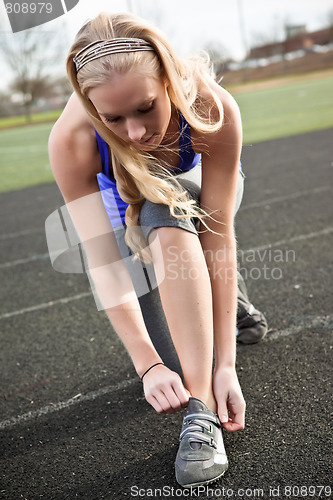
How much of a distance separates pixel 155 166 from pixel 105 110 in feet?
1.22

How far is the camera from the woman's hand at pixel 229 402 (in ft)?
6.41

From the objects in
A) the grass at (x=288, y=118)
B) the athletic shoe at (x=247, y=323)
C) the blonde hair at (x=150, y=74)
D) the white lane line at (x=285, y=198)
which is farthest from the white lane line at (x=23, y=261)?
the grass at (x=288, y=118)

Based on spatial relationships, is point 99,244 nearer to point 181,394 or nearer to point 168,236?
point 168,236

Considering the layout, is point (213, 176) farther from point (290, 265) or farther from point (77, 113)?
point (290, 265)

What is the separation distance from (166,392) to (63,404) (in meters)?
0.86

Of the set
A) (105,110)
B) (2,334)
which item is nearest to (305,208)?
(2,334)

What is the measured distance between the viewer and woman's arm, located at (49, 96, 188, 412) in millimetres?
1944

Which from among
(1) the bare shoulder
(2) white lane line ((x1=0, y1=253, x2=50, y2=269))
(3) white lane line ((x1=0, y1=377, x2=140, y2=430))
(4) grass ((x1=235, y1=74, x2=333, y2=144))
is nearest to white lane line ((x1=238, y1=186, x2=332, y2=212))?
(2) white lane line ((x1=0, y1=253, x2=50, y2=269))

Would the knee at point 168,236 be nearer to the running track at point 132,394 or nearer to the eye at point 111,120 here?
the eye at point 111,120

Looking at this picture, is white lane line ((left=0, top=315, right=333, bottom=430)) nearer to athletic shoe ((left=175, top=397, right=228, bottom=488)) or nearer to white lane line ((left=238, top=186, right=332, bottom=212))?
athletic shoe ((left=175, top=397, right=228, bottom=488))

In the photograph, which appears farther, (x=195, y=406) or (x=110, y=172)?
(x=110, y=172)

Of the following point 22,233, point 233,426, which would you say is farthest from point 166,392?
point 22,233

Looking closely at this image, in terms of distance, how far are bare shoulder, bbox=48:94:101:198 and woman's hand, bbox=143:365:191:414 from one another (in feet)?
2.62

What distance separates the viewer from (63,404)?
2.55 m
